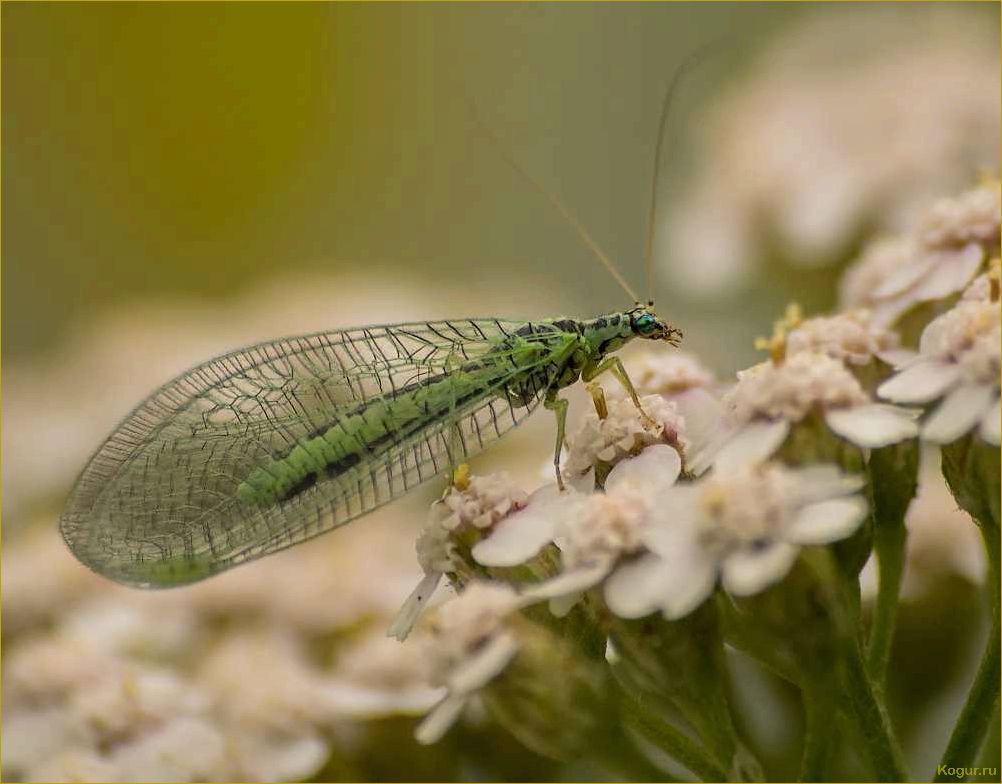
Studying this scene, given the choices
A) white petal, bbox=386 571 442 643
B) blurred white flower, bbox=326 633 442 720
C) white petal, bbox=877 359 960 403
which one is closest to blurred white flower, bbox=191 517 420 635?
blurred white flower, bbox=326 633 442 720

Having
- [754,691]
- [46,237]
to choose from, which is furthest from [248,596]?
[46,237]

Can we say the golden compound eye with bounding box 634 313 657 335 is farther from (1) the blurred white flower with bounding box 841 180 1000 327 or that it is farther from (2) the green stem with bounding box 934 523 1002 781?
(2) the green stem with bounding box 934 523 1002 781

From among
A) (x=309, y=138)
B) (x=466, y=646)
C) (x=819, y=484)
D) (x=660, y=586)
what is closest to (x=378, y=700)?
(x=466, y=646)

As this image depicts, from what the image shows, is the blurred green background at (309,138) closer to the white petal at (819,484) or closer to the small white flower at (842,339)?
the small white flower at (842,339)

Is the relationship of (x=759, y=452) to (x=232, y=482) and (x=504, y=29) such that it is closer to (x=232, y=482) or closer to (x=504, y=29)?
(x=232, y=482)

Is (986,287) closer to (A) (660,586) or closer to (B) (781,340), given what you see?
(B) (781,340)

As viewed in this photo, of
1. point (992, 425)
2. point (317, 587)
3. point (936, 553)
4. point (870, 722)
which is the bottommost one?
point (936, 553)

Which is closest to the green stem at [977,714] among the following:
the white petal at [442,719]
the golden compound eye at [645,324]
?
the white petal at [442,719]
